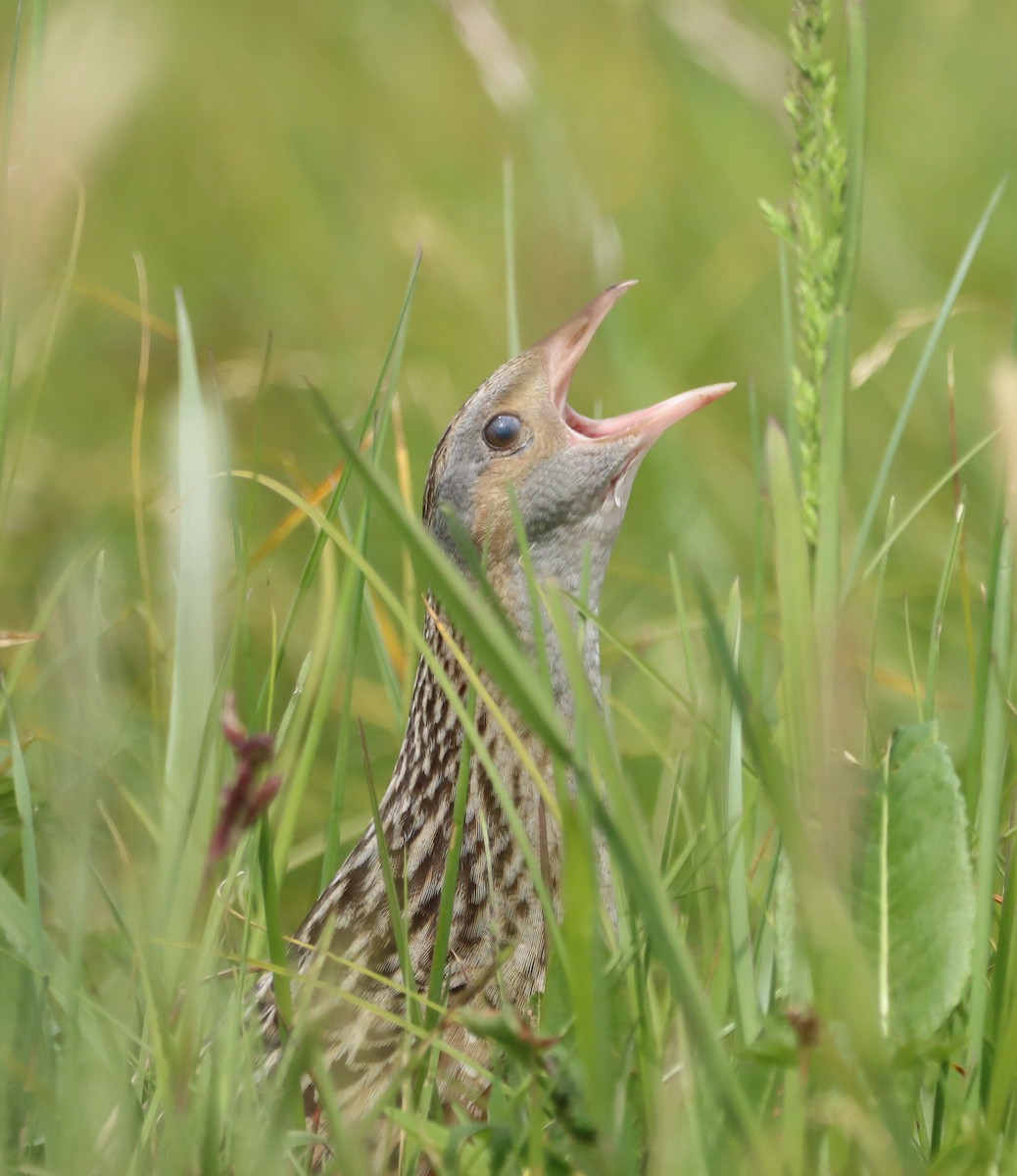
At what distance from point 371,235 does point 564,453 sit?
11.9 ft

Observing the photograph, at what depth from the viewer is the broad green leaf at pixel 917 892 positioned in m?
1.30

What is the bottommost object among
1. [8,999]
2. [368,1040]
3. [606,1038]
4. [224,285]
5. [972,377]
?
[972,377]

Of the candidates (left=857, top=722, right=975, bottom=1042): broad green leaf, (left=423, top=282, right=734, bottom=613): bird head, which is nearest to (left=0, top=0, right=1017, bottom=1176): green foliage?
(left=857, top=722, right=975, bottom=1042): broad green leaf

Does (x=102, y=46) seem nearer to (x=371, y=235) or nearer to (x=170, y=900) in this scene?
(x=170, y=900)

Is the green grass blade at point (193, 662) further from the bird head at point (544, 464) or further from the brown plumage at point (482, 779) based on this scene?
the bird head at point (544, 464)

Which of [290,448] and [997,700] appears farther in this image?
[290,448]

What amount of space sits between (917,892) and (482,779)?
74cm

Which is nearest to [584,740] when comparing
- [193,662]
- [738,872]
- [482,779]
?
[738,872]

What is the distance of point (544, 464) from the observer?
2.27 metres

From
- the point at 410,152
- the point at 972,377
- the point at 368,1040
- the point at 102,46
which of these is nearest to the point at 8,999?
the point at 368,1040

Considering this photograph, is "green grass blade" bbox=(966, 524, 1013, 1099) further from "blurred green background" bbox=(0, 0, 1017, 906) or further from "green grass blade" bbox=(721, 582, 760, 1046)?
"blurred green background" bbox=(0, 0, 1017, 906)

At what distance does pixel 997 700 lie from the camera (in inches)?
55.8

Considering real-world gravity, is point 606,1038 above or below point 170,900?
below

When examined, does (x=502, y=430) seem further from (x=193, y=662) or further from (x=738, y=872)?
(x=738, y=872)
